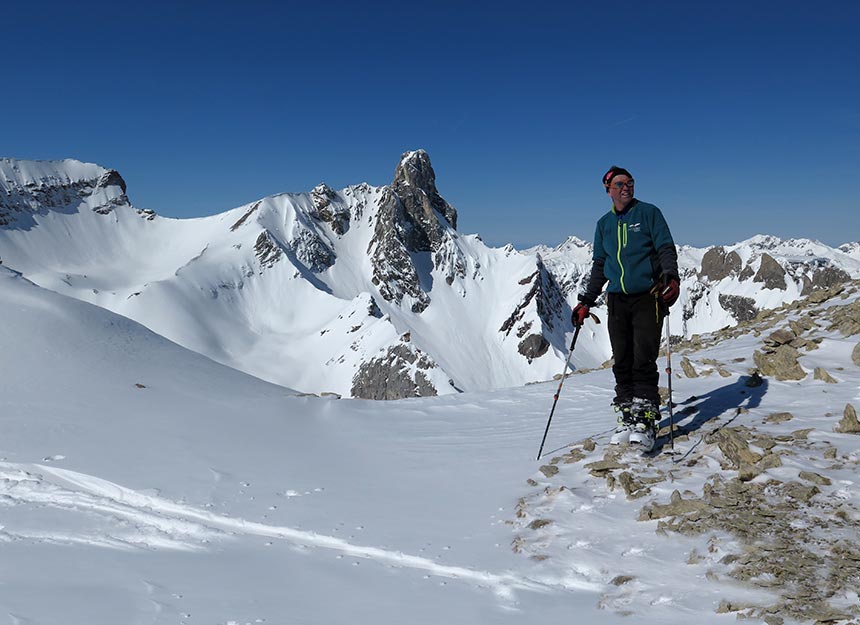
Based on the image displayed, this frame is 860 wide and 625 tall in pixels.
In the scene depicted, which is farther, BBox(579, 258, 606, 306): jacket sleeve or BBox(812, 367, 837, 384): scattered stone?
BBox(812, 367, 837, 384): scattered stone

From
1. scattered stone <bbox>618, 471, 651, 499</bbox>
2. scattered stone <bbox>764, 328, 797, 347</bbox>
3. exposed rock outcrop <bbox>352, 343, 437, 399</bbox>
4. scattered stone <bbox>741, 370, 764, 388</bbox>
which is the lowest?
scattered stone <bbox>618, 471, 651, 499</bbox>

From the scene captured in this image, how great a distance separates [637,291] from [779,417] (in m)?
2.87

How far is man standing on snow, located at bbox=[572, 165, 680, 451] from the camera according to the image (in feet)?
23.9

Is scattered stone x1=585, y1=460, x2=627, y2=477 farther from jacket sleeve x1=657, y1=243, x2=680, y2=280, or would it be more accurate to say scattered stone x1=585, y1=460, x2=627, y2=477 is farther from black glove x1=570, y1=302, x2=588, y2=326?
jacket sleeve x1=657, y1=243, x2=680, y2=280

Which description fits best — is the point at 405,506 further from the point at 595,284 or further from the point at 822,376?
the point at 822,376

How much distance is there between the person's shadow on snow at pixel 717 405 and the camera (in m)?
8.30

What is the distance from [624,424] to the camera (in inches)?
299

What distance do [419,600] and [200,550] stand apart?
7.56ft

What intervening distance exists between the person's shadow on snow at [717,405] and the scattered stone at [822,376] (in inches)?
29.9

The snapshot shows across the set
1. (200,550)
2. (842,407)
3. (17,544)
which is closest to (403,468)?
(200,550)

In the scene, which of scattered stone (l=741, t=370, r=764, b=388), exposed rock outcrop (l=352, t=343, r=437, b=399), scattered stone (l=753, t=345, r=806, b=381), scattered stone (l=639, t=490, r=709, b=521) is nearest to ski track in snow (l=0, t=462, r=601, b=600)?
scattered stone (l=639, t=490, r=709, b=521)

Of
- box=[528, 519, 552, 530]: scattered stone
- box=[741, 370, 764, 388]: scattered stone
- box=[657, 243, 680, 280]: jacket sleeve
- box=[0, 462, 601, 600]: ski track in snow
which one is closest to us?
box=[0, 462, 601, 600]: ski track in snow

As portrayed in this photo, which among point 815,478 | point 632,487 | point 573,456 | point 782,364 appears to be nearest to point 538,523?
point 632,487

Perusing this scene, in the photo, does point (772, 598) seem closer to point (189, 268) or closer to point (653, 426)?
point (653, 426)
